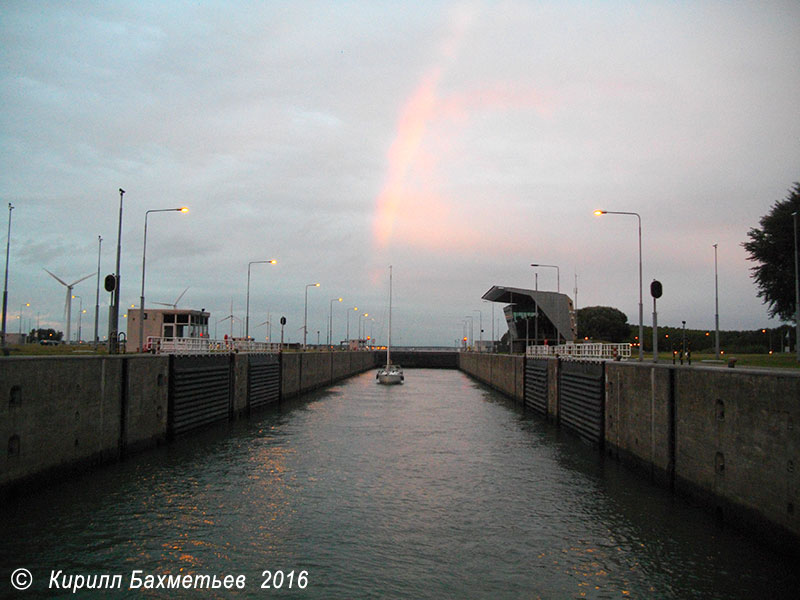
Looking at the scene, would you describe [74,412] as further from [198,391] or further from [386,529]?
[198,391]

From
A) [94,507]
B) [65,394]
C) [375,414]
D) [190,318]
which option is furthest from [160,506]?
[190,318]

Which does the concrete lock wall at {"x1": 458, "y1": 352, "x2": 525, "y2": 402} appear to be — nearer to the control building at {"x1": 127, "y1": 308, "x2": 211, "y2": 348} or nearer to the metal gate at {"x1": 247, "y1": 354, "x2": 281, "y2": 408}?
the metal gate at {"x1": 247, "y1": 354, "x2": 281, "y2": 408}

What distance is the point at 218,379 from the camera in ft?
128

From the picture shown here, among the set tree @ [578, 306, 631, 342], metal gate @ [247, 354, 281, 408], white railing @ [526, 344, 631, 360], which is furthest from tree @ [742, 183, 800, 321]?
tree @ [578, 306, 631, 342]

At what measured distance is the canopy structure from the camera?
10438 centimetres

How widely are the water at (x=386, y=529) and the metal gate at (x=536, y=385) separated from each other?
1729 cm

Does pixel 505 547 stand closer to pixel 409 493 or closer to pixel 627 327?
pixel 409 493

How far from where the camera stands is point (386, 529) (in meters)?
17.1

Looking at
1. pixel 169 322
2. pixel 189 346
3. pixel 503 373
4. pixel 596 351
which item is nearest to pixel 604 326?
pixel 503 373

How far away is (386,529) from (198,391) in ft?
68.6

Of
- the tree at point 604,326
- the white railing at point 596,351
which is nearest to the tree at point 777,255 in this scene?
the white railing at point 596,351

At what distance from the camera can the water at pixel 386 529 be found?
1344 cm

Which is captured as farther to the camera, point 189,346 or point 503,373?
point 503,373

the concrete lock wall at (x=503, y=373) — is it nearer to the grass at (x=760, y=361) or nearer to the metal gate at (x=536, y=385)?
the metal gate at (x=536, y=385)
